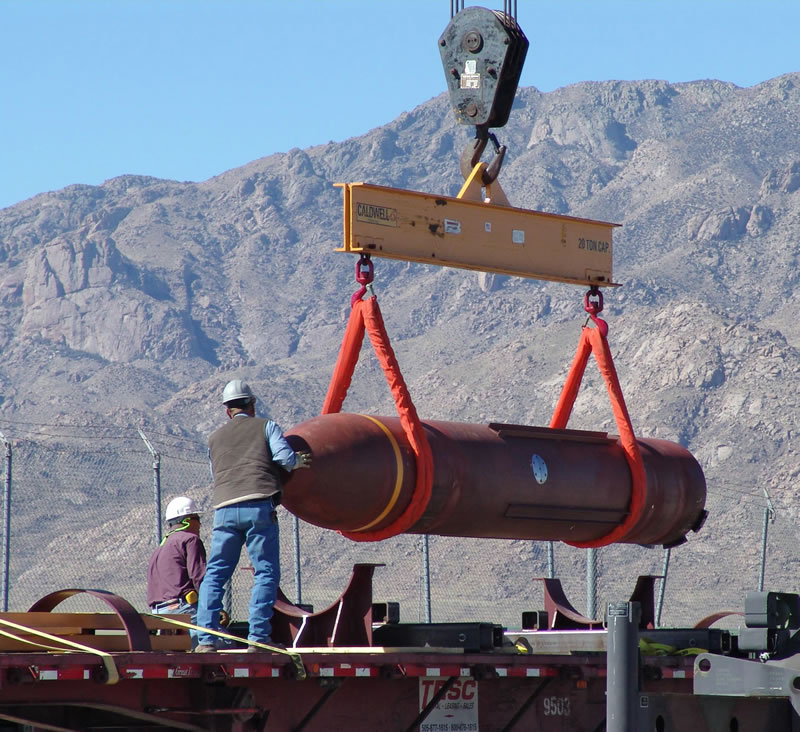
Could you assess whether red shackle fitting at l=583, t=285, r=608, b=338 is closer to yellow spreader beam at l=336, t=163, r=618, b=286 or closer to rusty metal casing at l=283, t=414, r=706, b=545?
yellow spreader beam at l=336, t=163, r=618, b=286

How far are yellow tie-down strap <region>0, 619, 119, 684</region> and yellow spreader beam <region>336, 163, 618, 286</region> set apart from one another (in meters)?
3.50

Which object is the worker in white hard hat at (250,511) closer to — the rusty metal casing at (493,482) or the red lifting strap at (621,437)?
A: the rusty metal casing at (493,482)

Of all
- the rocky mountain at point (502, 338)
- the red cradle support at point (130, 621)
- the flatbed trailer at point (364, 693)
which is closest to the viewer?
the flatbed trailer at point (364, 693)

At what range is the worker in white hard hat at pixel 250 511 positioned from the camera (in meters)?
8.76

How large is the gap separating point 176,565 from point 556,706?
2632 millimetres

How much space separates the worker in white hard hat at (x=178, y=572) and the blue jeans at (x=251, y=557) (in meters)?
0.87

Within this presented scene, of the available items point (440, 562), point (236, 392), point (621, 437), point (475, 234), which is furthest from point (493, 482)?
point (440, 562)

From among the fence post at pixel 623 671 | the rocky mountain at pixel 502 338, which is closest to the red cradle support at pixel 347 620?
the fence post at pixel 623 671

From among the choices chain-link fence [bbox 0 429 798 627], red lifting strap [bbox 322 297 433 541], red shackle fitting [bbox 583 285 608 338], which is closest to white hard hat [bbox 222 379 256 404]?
red lifting strap [bbox 322 297 433 541]

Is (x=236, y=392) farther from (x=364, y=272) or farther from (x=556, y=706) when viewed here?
(x=556, y=706)

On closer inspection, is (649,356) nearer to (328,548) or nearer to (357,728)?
(328,548)

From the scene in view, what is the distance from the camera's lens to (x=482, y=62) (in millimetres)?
10812

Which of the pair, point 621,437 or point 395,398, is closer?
point 395,398

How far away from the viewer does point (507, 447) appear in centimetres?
1052
